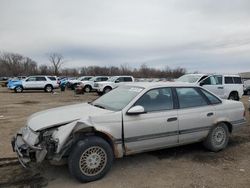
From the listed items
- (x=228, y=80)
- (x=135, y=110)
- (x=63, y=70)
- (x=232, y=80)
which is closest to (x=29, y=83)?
(x=228, y=80)

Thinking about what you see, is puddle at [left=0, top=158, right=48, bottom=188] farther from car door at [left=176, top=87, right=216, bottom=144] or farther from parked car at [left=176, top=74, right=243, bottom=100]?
parked car at [left=176, top=74, right=243, bottom=100]

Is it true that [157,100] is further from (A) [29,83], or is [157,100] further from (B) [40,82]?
(A) [29,83]

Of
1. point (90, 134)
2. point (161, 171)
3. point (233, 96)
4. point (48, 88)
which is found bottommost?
point (161, 171)

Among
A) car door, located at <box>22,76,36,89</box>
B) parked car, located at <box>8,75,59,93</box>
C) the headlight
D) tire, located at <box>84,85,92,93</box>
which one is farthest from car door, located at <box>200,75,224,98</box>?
car door, located at <box>22,76,36,89</box>

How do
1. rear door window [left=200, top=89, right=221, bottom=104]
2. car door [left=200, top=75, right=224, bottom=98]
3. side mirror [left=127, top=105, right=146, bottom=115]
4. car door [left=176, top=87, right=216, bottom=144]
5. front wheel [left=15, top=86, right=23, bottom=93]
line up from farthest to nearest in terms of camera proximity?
front wheel [left=15, top=86, right=23, bottom=93] < car door [left=200, top=75, right=224, bottom=98] < rear door window [left=200, top=89, right=221, bottom=104] < car door [left=176, top=87, right=216, bottom=144] < side mirror [left=127, top=105, right=146, bottom=115]

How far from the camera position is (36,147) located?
3.75 m

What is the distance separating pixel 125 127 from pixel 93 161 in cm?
76

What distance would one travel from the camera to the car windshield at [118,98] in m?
4.55

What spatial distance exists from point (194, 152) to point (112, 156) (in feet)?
6.92

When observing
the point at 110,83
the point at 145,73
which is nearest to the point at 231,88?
the point at 110,83

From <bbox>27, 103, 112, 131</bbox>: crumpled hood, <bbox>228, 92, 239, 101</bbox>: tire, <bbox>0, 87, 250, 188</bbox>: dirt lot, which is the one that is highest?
<bbox>27, 103, 112, 131</bbox>: crumpled hood

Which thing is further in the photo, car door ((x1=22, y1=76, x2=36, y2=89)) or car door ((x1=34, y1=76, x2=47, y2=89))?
car door ((x1=34, y1=76, x2=47, y2=89))

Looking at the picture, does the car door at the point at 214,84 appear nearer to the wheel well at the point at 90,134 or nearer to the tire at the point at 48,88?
the wheel well at the point at 90,134

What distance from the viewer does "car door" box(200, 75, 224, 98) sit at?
1464cm
